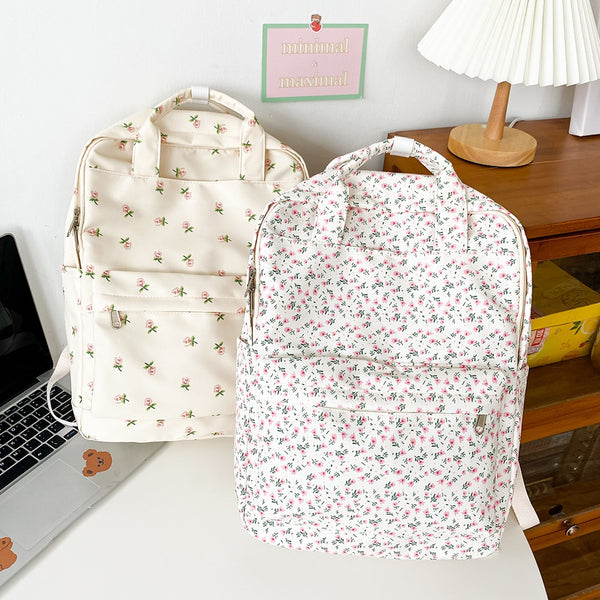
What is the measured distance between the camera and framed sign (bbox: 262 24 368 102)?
0.89m

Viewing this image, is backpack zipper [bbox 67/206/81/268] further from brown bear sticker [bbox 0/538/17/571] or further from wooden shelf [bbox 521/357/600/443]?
wooden shelf [bbox 521/357/600/443]

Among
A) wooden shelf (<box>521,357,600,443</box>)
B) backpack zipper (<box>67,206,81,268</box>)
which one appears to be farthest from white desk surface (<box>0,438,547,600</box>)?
backpack zipper (<box>67,206,81,268</box>)

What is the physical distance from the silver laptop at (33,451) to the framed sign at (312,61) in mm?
466

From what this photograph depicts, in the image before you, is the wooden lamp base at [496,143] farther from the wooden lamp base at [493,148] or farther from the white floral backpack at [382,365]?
the white floral backpack at [382,365]

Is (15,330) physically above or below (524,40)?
below

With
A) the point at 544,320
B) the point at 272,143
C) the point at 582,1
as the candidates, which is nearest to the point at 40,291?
the point at 272,143

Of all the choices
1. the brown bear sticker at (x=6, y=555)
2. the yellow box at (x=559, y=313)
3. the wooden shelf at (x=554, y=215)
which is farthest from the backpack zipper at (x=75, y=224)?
the yellow box at (x=559, y=313)

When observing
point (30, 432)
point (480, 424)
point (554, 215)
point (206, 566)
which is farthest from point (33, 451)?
point (554, 215)

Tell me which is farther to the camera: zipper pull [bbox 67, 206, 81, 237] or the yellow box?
the yellow box

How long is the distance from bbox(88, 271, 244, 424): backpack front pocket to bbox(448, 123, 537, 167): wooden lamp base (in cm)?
41

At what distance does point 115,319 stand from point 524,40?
660 mm

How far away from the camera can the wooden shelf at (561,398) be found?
99 centimetres

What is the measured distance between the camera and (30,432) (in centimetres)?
88

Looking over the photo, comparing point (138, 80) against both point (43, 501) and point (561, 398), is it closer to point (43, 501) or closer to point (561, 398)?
point (43, 501)
